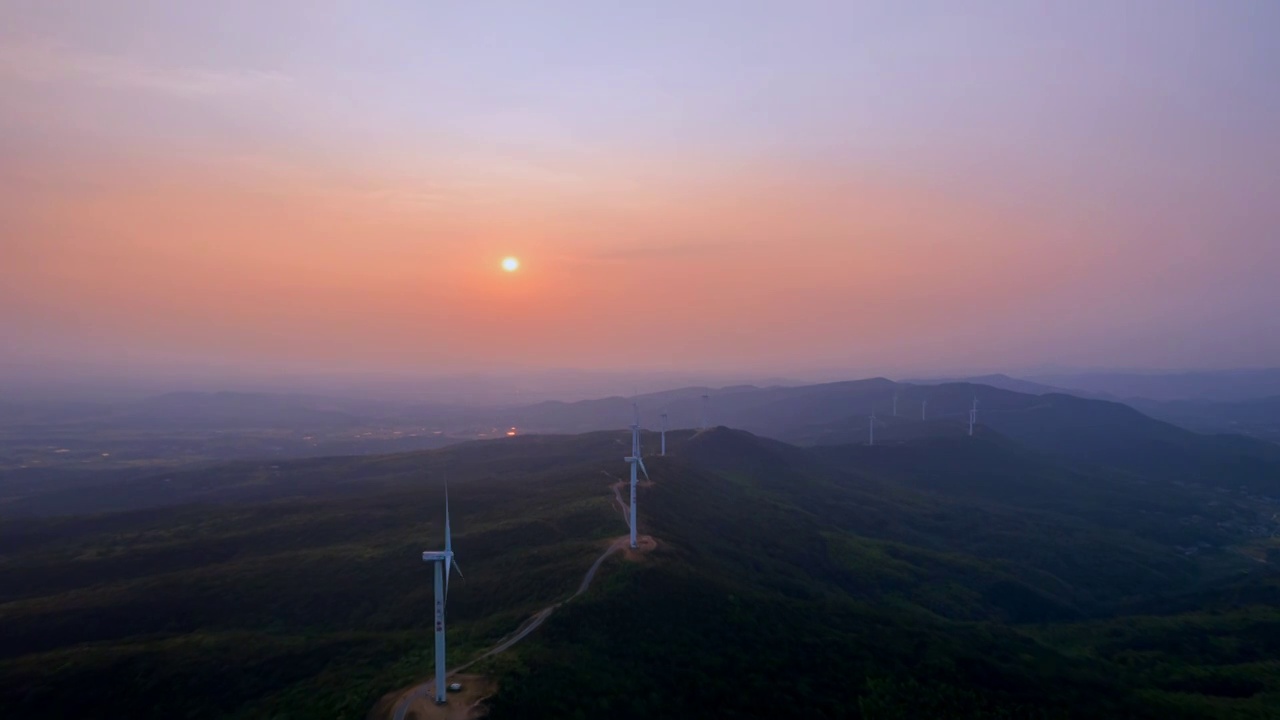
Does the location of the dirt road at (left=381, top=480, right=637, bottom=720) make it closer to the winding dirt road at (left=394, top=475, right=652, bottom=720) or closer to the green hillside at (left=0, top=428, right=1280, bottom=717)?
the winding dirt road at (left=394, top=475, right=652, bottom=720)

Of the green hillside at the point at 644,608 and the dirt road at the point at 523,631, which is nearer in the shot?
the dirt road at the point at 523,631

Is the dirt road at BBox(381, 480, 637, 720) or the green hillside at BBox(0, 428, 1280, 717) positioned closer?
the dirt road at BBox(381, 480, 637, 720)

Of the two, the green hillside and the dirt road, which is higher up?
the dirt road

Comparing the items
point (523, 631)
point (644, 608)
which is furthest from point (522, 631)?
point (644, 608)

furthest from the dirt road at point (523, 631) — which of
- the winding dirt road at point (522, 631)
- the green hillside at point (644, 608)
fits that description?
the green hillside at point (644, 608)

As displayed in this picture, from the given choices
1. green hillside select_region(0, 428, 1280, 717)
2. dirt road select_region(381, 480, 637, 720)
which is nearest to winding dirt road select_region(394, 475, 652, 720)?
dirt road select_region(381, 480, 637, 720)

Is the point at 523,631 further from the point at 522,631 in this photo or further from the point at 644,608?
the point at 644,608

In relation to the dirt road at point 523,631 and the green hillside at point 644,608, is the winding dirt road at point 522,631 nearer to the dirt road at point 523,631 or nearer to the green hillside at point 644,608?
the dirt road at point 523,631

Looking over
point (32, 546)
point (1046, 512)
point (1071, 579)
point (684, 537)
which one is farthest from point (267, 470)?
point (1046, 512)

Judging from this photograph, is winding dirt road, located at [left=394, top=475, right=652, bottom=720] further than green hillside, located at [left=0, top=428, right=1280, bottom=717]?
No

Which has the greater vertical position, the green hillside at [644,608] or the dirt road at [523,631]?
the dirt road at [523,631]

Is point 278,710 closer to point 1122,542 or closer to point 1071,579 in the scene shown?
point 1071,579
